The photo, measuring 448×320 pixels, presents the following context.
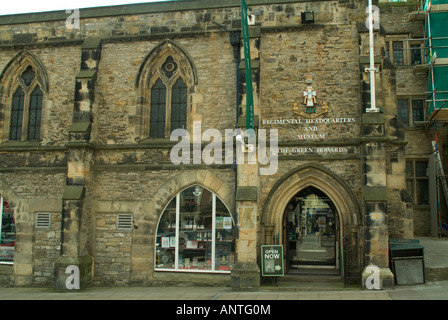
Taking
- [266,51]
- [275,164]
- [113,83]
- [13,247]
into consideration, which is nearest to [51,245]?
[13,247]

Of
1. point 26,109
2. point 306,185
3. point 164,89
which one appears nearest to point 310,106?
point 306,185

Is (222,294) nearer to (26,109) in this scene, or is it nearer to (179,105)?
(179,105)

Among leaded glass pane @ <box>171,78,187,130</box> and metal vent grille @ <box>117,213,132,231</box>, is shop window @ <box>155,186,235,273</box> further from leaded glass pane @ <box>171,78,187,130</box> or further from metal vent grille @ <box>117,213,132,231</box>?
leaded glass pane @ <box>171,78,187,130</box>

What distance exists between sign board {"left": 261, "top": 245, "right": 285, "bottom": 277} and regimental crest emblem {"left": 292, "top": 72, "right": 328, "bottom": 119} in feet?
13.0

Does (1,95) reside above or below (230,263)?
above

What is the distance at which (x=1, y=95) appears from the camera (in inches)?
603

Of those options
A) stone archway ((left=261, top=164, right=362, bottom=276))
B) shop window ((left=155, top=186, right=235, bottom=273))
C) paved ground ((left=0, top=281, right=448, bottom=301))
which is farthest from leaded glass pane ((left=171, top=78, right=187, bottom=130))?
paved ground ((left=0, top=281, right=448, bottom=301))

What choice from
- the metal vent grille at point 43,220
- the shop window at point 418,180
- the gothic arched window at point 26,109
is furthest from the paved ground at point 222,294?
the shop window at point 418,180

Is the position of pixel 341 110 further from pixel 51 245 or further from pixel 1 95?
pixel 1 95

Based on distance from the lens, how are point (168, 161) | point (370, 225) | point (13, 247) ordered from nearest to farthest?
1. point (370, 225)
2. point (168, 161)
3. point (13, 247)

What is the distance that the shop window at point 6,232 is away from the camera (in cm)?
1465

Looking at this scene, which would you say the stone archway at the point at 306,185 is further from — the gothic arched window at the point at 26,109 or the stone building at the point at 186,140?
the gothic arched window at the point at 26,109

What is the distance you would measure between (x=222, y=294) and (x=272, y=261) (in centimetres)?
183

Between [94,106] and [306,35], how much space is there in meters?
7.04
